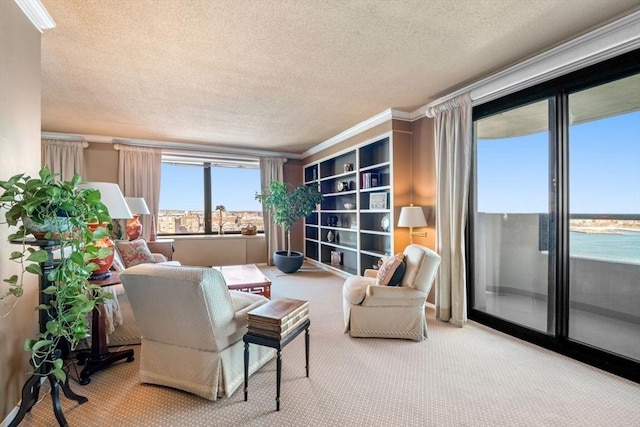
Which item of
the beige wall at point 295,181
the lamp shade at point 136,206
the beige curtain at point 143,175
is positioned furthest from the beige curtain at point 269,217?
the lamp shade at point 136,206

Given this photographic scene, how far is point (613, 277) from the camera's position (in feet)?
7.72

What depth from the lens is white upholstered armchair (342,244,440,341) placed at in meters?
2.77

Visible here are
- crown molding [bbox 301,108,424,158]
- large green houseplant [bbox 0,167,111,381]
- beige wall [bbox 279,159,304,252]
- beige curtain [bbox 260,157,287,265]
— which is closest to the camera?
large green houseplant [bbox 0,167,111,381]

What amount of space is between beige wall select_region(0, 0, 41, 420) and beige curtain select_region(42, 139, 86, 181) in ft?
12.7

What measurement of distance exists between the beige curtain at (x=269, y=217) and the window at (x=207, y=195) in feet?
1.07

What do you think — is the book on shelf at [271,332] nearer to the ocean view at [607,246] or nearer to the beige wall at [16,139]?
the beige wall at [16,139]

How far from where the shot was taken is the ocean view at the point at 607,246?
7.33 ft

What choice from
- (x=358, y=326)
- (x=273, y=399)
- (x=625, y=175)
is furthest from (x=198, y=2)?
(x=625, y=175)

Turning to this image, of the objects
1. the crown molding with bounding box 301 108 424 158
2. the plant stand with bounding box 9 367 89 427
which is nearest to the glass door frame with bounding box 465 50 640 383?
the crown molding with bounding box 301 108 424 158

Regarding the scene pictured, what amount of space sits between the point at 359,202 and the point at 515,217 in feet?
7.49

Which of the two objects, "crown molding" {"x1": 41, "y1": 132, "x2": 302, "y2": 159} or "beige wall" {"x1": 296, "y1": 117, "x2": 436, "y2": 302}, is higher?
"crown molding" {"x1": 41, "y1": 132, "x2": 302, "y2": 159}

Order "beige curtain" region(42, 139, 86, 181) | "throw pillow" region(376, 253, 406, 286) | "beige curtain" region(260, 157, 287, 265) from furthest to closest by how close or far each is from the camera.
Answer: "beige curtain" region(260, 157, 287, 265)
"beige curtain" region(42, 139, 86, 181)
"throw pillow" region(376, 253, 406, 286)

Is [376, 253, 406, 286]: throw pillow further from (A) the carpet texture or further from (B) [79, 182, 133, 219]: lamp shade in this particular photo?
(B) [79, 182, 133, 219]: lamp shade

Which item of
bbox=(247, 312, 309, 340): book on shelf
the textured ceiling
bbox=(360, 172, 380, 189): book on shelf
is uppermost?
the textured ceiling
